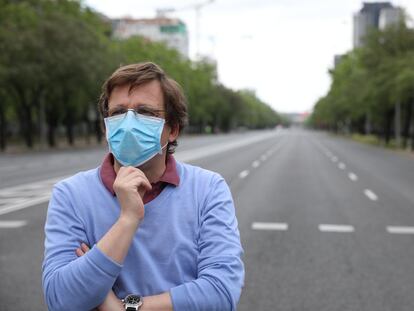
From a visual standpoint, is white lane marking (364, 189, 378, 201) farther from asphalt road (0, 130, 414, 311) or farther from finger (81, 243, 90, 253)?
finger (81, 243, 90, 253)

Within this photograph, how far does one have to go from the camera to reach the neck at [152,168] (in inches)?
86.4

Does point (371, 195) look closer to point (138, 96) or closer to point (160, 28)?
point (138, 96)

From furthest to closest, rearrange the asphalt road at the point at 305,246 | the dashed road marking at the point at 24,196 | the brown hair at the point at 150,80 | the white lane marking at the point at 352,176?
the white lane marking at the point at 352,176 → the dashed road marking at the point at 24,196 → the asphalt road at the point at 305,246 → the brown hair at the point at 150,80

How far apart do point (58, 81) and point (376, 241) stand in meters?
35.4

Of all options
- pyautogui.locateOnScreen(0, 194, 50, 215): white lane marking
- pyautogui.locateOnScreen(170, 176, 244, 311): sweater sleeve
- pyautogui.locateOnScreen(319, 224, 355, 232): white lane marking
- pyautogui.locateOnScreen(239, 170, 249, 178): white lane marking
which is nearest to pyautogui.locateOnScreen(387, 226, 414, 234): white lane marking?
pyautogui.locateOnScreen(319, 224, 355, 232): white lane marking

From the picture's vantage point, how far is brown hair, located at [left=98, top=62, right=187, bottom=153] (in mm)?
2143

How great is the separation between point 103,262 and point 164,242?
266 millimetres

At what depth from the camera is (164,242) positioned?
2.10 meters

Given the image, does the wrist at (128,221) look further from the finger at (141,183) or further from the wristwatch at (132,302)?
the wristwatch at (132,302)

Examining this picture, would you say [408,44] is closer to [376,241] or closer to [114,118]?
[376,241]

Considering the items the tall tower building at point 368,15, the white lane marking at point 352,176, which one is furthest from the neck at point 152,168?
the tall tower building at point 368,15

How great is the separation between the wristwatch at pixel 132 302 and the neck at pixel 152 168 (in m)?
0.42

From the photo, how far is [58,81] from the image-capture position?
40969 mm

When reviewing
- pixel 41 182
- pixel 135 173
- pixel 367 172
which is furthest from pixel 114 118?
pixel 367 172
